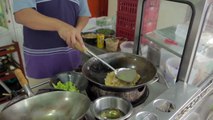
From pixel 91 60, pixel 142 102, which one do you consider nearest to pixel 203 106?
pixel 142 102

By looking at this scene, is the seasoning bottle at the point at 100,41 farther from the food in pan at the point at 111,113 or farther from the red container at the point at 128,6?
the food in pan at the point at 111,113

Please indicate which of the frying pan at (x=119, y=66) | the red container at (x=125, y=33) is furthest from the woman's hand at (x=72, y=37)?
the red container at (x=125, y=33)

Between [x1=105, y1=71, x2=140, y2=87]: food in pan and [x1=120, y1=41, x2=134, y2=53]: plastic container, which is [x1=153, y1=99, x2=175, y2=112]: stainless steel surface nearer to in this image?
[x1=105, y1=71, x2=140, y2=87]: food in pan

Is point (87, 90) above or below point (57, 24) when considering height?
below

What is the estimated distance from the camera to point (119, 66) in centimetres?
96

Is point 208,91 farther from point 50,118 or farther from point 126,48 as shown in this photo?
point 126,48

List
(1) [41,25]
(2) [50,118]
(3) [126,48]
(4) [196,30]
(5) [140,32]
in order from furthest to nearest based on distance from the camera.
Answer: (3) [126,48] < (5) [140,32] < (1) [41,25] < (4) [196,30] < (2) [50,118]

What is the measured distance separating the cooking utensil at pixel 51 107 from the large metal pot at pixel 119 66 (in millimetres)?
106

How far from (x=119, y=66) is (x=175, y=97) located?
12.1 inches

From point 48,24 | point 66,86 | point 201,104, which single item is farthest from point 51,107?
point 201,104

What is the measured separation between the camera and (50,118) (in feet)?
2.15

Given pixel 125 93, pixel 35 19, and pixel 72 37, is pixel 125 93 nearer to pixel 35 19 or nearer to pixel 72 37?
pixel 72 37

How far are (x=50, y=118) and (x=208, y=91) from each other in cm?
69

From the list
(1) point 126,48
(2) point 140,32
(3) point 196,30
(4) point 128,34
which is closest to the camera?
(3) point 196,30
